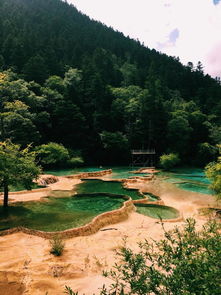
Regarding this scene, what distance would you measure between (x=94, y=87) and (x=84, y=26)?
2288 inches

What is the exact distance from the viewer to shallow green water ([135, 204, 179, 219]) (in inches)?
570

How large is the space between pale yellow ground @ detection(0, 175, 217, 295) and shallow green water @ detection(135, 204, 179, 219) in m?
1.78

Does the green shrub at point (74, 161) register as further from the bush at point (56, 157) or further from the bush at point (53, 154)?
the bush at point (53, 154)

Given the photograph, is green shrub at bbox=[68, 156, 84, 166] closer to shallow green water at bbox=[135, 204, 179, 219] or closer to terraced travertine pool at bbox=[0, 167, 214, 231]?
terraced travertine pool at bbox=[0, 167, 214, 231]

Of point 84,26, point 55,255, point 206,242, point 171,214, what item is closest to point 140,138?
point 171,214

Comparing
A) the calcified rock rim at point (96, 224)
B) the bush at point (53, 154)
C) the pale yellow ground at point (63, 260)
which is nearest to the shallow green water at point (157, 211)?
the calcified rock rim at point (96, 224)

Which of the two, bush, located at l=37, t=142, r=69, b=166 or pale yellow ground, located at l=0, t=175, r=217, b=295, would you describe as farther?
bush, located at l=37, t=142, r=69, b=166

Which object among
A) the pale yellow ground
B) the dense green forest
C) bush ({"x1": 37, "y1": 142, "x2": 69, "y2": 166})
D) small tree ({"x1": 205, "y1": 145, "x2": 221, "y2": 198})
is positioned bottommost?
the pale yellow ground

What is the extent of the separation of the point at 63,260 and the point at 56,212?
585 cm

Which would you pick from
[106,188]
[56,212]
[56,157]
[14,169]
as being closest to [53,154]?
[56,157]

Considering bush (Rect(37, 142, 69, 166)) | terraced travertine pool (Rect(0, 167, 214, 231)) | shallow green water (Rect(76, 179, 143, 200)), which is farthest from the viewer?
bush (Rect(37, 142, 69, 166))

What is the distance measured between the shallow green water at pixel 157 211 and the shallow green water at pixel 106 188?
2413 millimetres

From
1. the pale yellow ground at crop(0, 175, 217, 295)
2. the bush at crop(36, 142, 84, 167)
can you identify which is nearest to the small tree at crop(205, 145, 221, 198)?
the pale yellow ground at crop(0, 175, 217, 295)

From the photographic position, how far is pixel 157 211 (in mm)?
15406
